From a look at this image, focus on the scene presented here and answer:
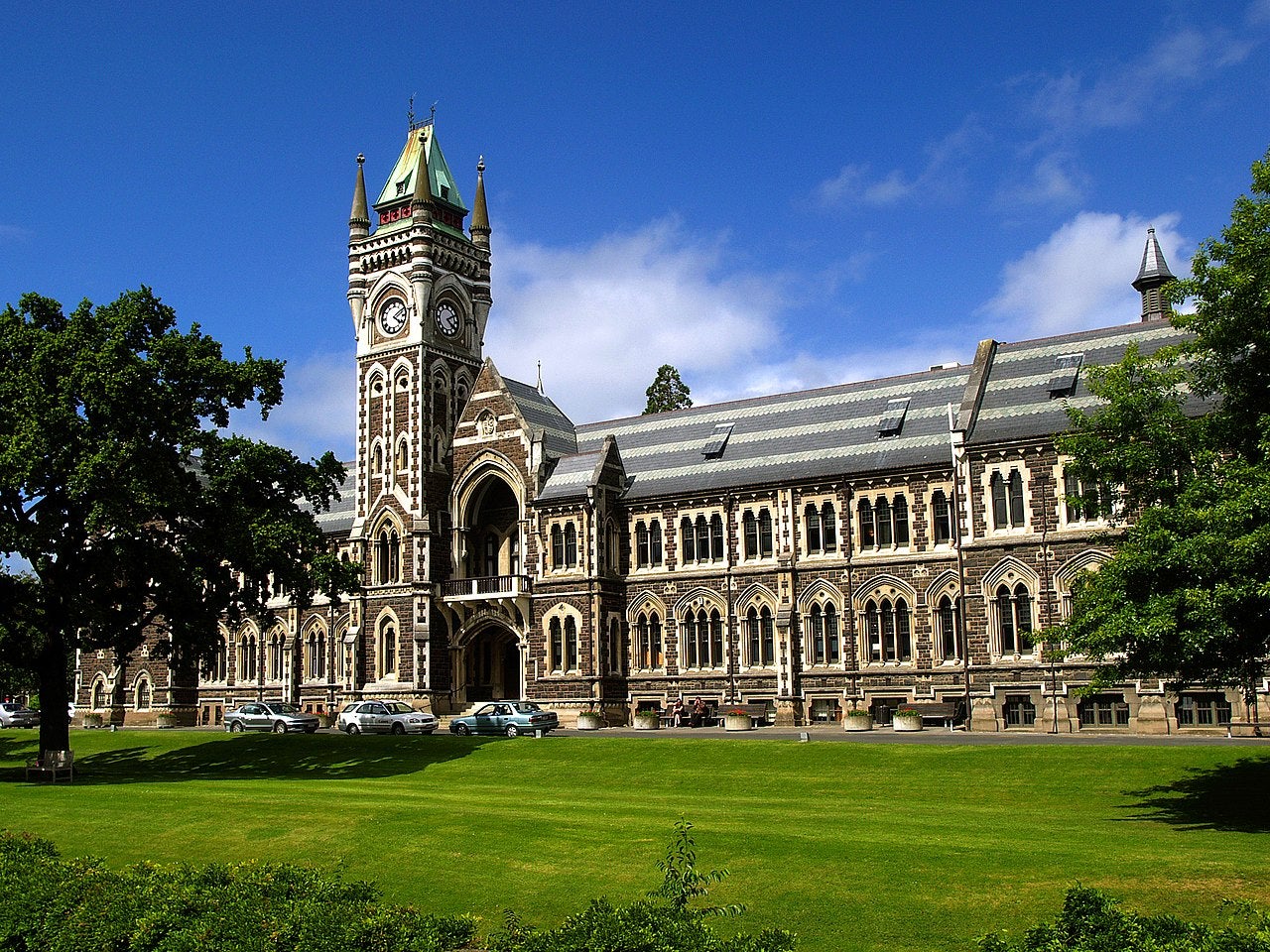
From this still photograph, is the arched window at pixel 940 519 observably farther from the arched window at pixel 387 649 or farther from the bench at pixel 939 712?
the arched window at pixel 387 649

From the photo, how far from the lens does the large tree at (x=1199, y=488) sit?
74.0 feet

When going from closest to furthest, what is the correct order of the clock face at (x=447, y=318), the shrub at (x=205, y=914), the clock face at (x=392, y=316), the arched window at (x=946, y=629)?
the shrub at (x=205, y=914) → the arched window at (x=946, y=629) → the clock face at (x=392, y=316) → the clock face at (x=447, y=318)

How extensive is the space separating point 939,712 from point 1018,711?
3.11m

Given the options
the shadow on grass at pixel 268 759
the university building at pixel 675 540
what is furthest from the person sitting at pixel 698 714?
the shadow on grass at pixel 268 759

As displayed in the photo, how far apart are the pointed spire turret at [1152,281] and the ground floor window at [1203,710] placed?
17836 mm

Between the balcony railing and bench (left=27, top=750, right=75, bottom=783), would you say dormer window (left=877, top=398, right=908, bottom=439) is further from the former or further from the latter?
bench (left=27, top=750, right=75, bottom=783)

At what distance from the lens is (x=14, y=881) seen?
15656mm

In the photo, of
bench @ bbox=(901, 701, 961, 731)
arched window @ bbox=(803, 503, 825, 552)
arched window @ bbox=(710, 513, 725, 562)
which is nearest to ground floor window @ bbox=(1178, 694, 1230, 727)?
bench @ bbox=(901, 701, 961, 731)

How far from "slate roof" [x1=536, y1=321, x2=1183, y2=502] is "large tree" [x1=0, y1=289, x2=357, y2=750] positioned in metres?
19.8

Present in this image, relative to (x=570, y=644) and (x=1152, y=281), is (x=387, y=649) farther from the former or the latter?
(x=1152, y=281)

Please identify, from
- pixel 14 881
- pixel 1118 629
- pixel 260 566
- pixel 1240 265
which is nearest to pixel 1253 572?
pixel 1118 629

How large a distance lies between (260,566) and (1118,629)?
26119 millimetres

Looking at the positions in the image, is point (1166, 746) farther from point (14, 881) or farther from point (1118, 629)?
point (14, 881)

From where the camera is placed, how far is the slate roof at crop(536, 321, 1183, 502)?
49594mm
